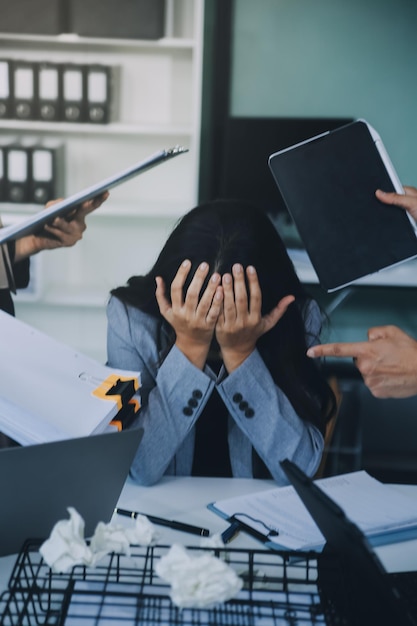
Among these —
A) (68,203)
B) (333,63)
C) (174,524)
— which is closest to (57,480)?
(174,524)

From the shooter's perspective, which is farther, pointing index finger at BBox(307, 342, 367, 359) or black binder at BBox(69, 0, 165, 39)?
black binder at BBox(69, 0, 165, 39)

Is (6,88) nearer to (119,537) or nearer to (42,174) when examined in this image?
(42,174)

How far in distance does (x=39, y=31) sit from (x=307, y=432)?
245cm

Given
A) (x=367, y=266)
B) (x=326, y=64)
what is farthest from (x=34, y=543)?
(x=326, y=64)

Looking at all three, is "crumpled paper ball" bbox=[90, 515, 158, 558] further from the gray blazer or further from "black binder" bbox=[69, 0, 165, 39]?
"black binder" bbox=[69, 0, 165, 39]

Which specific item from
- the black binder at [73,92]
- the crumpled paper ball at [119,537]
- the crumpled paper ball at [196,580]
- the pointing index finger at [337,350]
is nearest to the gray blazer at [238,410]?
the pointing index finger at [337,350]

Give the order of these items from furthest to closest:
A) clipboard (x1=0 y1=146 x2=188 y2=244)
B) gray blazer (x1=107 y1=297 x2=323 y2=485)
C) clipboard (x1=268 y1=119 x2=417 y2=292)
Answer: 1. clipboard (x1=268 y1=119 x2=417 y2=292)
2. gray blazer (x1=107 y1=297 x2=323 y2=485)
3. clipboard (x1=0 y1=146 x2=188 y2=244)

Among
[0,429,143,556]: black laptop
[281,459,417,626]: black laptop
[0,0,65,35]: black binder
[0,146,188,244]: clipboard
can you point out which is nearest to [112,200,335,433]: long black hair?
[0,146,188,244]: clipboard

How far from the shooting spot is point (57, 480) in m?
0.87

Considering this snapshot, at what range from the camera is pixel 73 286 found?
3447mm

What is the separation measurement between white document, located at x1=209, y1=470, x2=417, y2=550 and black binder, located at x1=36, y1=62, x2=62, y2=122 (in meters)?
2.38

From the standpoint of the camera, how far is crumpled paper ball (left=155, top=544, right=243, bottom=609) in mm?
662

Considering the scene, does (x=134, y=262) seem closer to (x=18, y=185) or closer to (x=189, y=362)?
(x=18, y=185)

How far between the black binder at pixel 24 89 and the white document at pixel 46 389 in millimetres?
2289
